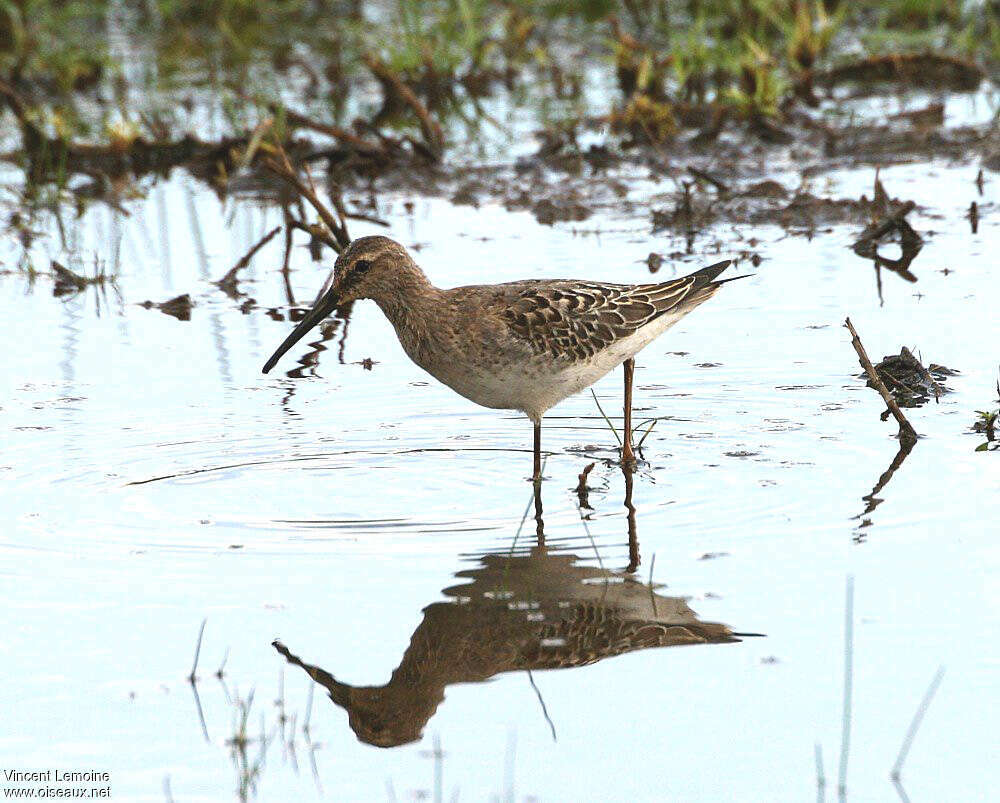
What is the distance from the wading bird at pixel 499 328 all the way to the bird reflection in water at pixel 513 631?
1.25 meters

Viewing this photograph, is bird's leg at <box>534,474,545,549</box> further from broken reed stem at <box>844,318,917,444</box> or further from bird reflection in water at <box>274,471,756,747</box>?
broken reed stem at <box>844,318,917,444</box>

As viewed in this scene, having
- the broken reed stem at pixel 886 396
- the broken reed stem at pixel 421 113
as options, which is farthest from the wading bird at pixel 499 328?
the broken reed stem at pixel 421 113

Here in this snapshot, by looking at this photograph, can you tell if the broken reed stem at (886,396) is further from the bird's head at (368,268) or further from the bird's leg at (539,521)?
the bird's head at (368,268)

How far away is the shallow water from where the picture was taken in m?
5.03

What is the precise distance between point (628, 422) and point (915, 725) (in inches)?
136

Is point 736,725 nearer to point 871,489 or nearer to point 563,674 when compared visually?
point 563,674

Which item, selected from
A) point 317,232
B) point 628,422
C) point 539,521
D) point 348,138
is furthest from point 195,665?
point 348,138

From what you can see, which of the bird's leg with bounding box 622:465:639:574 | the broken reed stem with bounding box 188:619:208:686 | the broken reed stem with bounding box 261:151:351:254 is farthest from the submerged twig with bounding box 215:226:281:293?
the broken reed stem with bounding box 188:619:208:686

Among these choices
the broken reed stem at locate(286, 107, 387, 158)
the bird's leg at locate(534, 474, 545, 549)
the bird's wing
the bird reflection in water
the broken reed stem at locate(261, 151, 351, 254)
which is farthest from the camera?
the broken reed stem at locate(286, 107, 387, 158)

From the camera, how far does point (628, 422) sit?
8.08 metres

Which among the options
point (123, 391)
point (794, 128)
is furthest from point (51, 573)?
point (794, 128)

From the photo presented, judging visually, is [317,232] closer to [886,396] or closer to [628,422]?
[628,422]

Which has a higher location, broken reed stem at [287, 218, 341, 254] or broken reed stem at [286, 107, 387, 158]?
broken reed stem at [286, 107, 387, 158]

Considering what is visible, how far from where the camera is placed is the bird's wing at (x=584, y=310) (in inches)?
304
